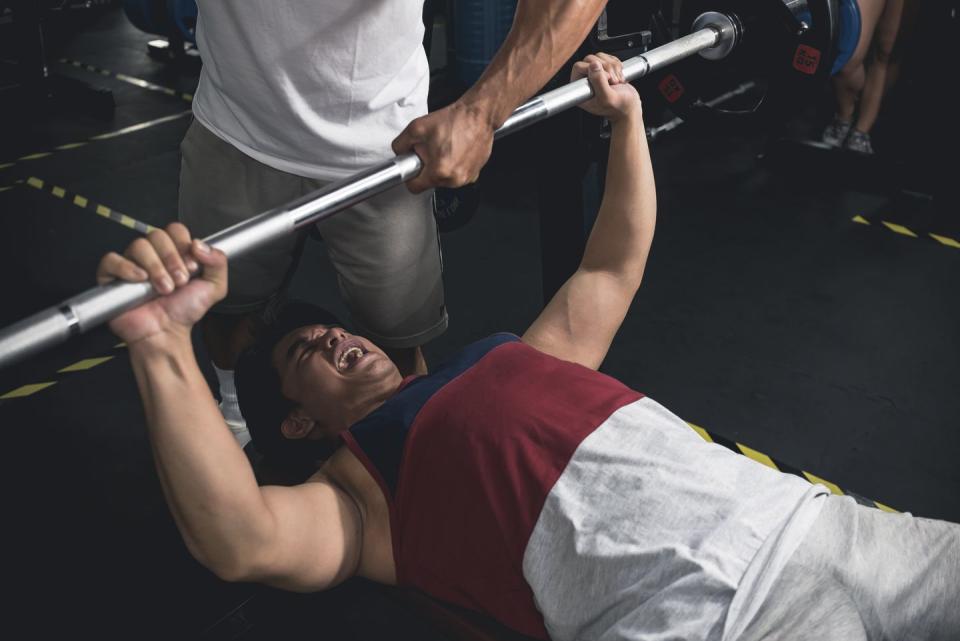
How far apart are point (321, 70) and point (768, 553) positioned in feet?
3.03

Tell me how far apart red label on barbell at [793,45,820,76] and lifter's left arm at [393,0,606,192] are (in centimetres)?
77

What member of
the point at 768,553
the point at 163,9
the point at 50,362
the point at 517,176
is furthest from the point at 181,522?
the point at 163,9

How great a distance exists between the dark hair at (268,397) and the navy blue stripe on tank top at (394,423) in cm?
24

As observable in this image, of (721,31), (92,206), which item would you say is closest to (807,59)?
(721,31)

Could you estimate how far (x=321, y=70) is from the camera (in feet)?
4.41

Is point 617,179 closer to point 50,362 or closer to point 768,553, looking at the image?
point 768,553

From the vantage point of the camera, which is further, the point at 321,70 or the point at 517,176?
the point at 517,176

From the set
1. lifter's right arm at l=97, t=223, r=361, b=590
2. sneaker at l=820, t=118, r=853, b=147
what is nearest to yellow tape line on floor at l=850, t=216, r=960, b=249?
sneaker at l=820, t=118, r=853, b=147

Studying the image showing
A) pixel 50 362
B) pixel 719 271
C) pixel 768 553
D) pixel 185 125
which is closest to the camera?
pixel 768 553

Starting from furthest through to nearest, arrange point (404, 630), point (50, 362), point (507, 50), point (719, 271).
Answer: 1. point (719, 271)
2. point (50, 362)
3. point (404, 630)
4. point (507, 50)

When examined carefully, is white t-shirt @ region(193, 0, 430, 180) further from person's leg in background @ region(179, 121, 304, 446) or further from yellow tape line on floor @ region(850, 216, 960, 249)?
yellow tape line on floor @ region(850, 216, 960, 249)

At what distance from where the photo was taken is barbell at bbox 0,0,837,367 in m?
0.80

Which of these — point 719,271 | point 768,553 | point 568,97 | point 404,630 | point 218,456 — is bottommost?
point 404,630

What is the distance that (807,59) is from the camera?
1915 millimetres
